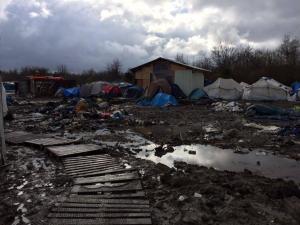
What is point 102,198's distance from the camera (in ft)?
18.0

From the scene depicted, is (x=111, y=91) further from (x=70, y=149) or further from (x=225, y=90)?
(x=70, y=149)

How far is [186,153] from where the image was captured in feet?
30.6

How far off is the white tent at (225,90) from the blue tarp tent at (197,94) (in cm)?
95

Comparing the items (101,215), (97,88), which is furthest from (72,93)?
(101,215)

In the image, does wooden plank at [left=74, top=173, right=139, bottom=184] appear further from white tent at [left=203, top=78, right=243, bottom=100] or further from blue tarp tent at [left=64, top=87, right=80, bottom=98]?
blue tarp tent at [left=64, top=87, right=80, bottom=98]

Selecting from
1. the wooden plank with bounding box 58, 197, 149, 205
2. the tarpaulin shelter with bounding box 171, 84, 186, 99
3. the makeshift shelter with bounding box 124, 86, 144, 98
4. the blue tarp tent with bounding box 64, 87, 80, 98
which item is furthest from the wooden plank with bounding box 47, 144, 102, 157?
the blue tarp tent with bounding box 64, 87, 80, 98

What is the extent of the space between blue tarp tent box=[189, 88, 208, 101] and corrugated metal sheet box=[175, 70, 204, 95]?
1045 millimetres

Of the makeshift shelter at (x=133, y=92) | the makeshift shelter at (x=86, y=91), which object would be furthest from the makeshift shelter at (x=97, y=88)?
the makeshift shelter at (x=133, y=92)

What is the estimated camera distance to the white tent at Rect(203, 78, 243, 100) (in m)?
30.1

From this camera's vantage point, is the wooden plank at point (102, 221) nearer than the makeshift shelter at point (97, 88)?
Yes

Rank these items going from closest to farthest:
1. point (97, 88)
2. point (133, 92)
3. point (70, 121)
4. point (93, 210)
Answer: point (93, 210)
point (70, 121)
point (133, 92)
point (97, 88)

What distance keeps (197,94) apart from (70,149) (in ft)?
72.9

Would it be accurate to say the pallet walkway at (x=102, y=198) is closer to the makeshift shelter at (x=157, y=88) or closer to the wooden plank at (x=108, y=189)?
the wooden plank at (x=108, y=189)

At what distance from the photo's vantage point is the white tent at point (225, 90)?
30.1 m
